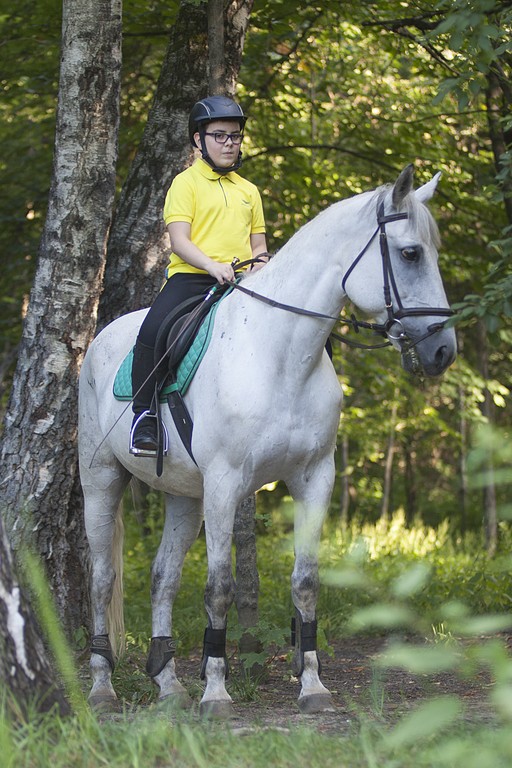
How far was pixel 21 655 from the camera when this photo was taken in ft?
12.1

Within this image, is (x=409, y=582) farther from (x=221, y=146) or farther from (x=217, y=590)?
(x=221, y=146)

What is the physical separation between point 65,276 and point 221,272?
6.53 feet

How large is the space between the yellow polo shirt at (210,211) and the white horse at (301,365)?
0.35 metres

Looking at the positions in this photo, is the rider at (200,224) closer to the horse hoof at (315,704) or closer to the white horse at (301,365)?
the white horse at (301,365)

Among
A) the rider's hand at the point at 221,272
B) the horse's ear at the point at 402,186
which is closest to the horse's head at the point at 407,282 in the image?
the horse's ear at the point at 402,186

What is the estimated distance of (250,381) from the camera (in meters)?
4.90

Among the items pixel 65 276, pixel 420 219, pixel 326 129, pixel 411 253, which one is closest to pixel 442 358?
pixel 411 253

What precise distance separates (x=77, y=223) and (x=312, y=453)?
9.24 ft

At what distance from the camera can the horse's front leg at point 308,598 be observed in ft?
16.4

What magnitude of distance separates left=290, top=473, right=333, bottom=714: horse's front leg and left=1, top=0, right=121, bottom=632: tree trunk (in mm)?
2316

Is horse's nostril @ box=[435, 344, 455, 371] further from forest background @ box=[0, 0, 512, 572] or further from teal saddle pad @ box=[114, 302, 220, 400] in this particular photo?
forest background @ box=[0, 0, 512, 572]

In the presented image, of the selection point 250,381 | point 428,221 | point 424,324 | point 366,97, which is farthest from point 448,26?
point 366,97

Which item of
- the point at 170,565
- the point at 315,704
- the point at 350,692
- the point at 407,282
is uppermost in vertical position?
the point at 407,282

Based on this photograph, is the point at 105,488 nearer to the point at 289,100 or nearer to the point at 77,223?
the point at 77,223
